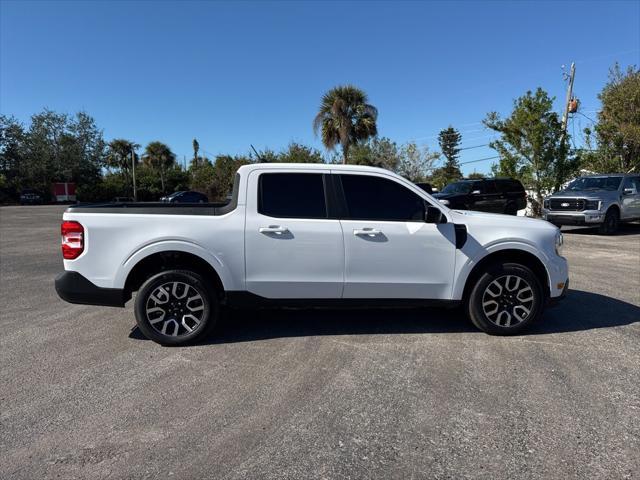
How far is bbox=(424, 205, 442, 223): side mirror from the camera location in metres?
4.57

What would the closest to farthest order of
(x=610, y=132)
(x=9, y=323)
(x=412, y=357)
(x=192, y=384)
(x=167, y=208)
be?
1. (x=192, y=384)
2. (x=412, y=357)
3. (x=167, y=208)
4. (x=9, y=323)
5. (x=610, y=132)

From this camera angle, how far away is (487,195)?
1684cm

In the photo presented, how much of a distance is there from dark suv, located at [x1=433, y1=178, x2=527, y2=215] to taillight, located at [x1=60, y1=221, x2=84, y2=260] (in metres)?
13.8

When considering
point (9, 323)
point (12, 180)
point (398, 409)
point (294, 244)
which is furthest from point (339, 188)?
point (12, 180)

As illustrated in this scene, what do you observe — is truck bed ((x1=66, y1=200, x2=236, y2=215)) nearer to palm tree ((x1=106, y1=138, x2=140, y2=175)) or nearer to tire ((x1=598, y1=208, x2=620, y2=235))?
tire ((x1=598, y1=208, x2=620, y2=235))

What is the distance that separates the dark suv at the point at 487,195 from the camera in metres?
16.5

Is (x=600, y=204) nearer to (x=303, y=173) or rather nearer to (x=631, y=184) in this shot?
(x=631, y=184)

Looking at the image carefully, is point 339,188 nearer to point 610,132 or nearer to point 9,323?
point 9,323

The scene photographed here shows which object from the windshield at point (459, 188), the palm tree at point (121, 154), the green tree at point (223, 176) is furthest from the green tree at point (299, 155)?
the palm tree at point (121, 154)

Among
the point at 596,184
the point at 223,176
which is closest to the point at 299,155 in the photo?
the point at 223,176

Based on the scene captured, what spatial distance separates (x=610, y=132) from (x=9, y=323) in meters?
24.7

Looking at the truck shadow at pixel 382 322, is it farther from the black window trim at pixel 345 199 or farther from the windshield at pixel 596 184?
the windshield at pixel 596 184

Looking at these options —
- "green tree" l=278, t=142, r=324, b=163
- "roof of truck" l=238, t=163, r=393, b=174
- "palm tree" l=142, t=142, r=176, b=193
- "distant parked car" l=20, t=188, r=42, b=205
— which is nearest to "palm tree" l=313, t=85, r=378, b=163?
"green tree" l=278, t=142, r=324, b=163

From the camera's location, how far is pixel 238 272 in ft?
14.7
